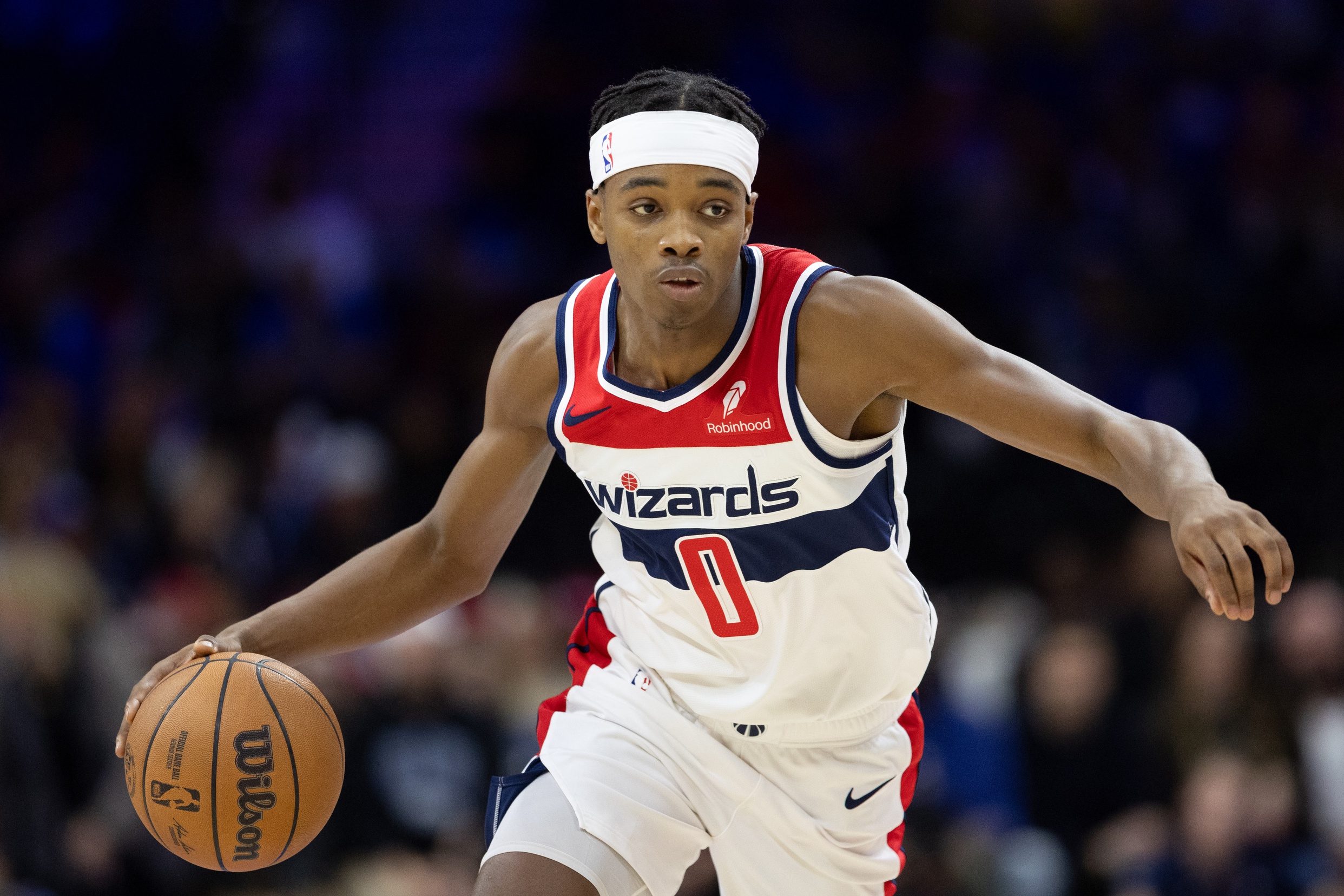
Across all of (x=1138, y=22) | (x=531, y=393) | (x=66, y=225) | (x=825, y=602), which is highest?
(x=1138, y=22)

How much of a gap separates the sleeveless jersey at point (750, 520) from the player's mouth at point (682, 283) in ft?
0.64

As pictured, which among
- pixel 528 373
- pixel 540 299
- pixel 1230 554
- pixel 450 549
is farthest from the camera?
pixel 540 299

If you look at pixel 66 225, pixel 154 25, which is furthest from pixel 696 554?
pixel 154 25

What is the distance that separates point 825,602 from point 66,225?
8.01 metres

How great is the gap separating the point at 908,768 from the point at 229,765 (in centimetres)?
183

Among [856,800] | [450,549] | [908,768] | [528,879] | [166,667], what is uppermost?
[450,549]

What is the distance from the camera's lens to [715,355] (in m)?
3.84

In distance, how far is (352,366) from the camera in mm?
9359

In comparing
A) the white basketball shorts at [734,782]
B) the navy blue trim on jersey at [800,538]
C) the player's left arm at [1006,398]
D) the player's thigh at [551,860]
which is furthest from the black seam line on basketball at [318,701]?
the player's left arm at [1006,398]

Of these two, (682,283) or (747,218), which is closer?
(682,283)

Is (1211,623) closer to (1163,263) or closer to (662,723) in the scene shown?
(1163,263)

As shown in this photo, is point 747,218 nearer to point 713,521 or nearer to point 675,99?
point 675,99

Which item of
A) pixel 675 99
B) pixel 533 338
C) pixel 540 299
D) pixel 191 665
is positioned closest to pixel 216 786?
pixel 191 665

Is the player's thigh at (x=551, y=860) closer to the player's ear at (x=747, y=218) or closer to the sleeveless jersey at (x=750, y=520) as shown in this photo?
the sleeveless jersey at (x=750, y=520)
